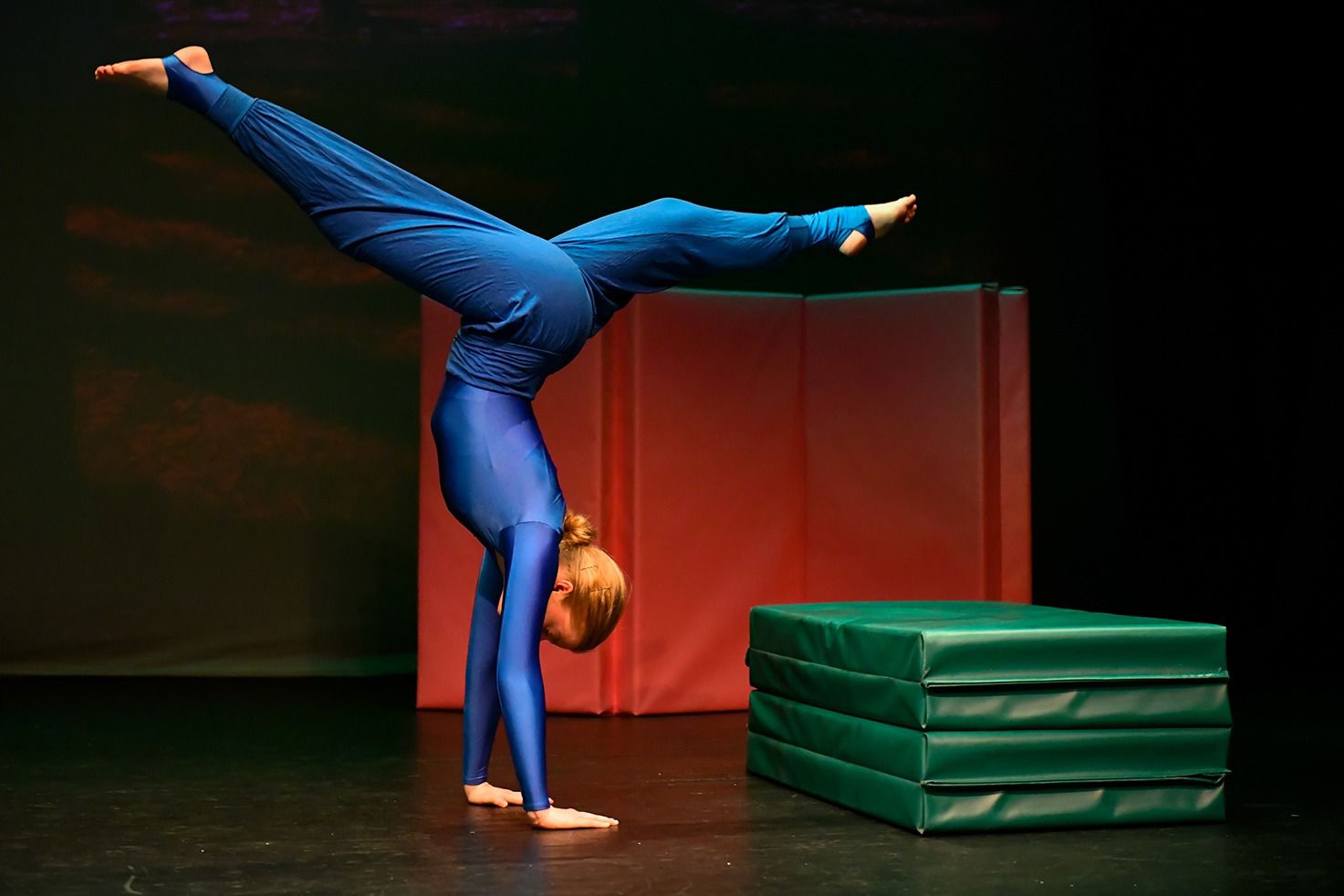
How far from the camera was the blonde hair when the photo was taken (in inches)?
127

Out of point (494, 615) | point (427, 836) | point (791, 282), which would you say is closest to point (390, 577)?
point (791, 282)

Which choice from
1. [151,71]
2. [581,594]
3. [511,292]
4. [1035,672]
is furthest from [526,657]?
[151,71]

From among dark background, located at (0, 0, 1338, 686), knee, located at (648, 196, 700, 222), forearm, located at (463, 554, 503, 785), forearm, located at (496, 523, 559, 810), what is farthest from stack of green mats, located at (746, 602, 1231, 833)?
dark background, located at (0, 0, 1338, 686)

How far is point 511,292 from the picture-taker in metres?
3.15

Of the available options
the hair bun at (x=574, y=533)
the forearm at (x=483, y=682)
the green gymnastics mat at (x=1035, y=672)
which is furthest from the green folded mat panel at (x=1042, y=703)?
the forearm at (x=483, y=682)

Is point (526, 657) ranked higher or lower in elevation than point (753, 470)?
lower

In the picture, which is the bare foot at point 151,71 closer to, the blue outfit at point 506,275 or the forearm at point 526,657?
the blue outfit at point 506,275

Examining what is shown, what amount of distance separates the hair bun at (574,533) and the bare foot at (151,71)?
3.86ft

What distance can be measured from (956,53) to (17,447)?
439cm

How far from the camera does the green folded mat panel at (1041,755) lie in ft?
9.84

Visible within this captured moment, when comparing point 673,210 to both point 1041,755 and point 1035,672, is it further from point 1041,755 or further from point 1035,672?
point 1041,755

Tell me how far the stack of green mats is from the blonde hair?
20.3 inches

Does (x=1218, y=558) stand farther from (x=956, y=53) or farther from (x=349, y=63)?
(x=349, y=63)

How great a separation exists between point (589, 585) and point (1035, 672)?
937mm
